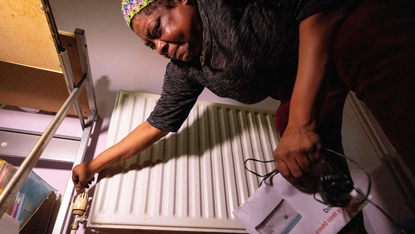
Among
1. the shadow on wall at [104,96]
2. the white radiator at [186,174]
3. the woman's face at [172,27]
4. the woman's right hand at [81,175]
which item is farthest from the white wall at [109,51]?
the woman's face at [172,27]

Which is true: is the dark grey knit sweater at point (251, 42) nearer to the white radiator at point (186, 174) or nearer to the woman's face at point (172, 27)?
the woman's face at point (172, 27)

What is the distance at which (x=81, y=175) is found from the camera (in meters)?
0.75

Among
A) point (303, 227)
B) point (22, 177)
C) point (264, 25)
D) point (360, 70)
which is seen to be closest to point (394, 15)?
point (360, 70)

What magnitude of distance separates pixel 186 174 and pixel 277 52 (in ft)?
1.74

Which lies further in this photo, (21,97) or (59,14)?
(59,14)

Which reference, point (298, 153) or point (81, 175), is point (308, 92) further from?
point (81, 175)

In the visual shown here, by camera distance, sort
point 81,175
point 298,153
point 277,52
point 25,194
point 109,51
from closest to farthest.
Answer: point 298,153, point 277,52, point 25,194, point 81,175, point 109,51

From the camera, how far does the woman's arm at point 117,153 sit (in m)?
0.75

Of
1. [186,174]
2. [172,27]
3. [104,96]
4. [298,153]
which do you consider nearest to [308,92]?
[298,153]

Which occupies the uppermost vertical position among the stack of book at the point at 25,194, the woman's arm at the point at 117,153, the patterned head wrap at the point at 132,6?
the patterned head wrap at the point at 132,6

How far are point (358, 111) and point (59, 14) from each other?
1.31 meters

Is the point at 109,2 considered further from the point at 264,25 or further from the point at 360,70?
the point at 360,70

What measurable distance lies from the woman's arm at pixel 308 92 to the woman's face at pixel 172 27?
0.78 feet

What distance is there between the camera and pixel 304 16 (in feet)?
1.39
